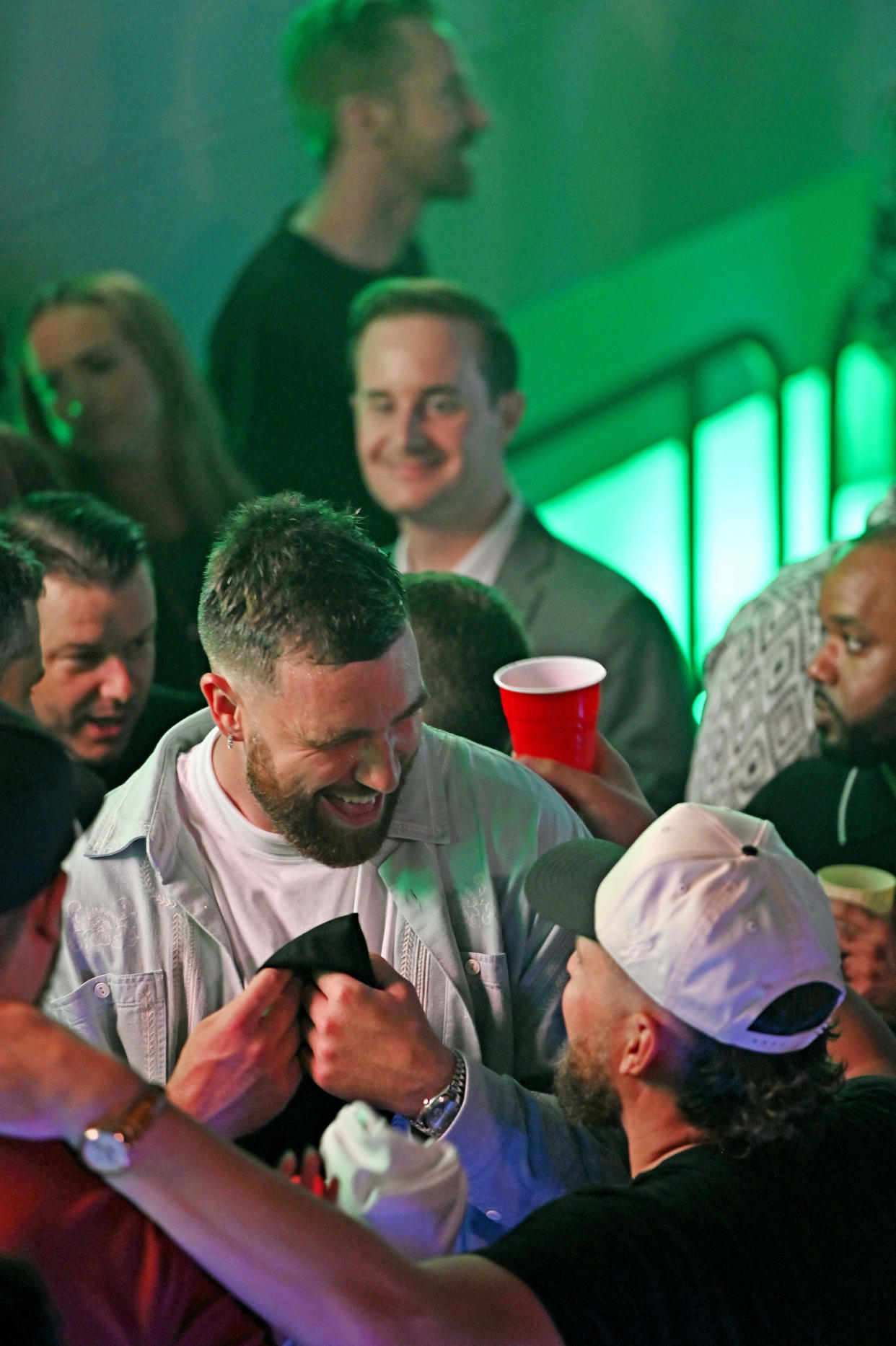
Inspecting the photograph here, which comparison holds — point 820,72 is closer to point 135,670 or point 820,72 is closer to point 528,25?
point 528,25

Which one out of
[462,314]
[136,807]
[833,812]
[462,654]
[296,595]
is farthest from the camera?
[462,314]

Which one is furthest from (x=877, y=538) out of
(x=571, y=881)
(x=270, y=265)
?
(x=270, y=265)

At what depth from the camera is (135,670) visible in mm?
2518

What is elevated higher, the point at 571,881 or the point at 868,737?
the point at 571,881

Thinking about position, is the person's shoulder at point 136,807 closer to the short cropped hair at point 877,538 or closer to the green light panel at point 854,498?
the short cropped hair at point 877,538

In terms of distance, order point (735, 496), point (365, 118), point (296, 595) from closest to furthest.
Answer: point (296, 595), point (365, 118), point (735, 496)

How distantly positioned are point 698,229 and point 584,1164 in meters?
4.39

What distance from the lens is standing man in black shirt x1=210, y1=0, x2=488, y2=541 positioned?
15.2ft

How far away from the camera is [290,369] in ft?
15.1

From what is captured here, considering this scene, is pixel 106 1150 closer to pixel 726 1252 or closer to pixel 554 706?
pixel 726 1252

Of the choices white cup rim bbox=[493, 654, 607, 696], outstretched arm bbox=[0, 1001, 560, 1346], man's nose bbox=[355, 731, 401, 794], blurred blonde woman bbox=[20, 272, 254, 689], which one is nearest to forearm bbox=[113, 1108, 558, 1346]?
outstretched arm bbox=[0, 1001, 560, 1346]

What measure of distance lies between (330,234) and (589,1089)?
375 cm

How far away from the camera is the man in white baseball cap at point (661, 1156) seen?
1169 mm

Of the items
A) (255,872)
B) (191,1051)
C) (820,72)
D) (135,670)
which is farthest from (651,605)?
(820,72)
